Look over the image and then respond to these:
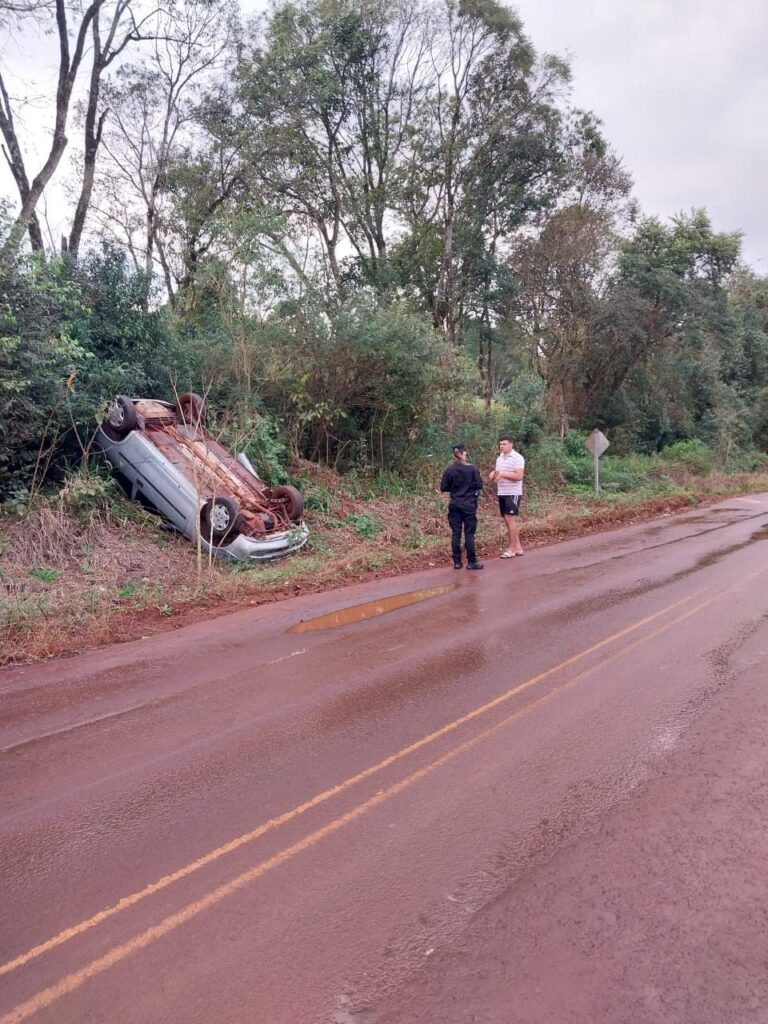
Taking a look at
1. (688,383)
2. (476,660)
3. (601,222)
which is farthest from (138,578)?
(688,383)

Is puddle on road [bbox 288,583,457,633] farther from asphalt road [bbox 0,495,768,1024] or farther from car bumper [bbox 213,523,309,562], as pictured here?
car bumper [bbox 213,523,309,562]

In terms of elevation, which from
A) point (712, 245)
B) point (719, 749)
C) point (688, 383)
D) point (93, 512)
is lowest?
point (719, 749)

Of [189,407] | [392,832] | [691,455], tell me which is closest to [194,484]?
[189,407]

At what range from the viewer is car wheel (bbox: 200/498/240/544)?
1096 centimetres

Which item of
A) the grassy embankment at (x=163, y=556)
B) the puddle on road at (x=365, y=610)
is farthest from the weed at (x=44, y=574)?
the puddle on road at (x=365, y=610)

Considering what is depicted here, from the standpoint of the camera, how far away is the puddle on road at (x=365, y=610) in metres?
7.70

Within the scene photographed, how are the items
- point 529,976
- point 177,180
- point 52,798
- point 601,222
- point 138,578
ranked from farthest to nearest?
point 601,222 → point 177,180 → point 138,578 → point 52,798 → point 529,976

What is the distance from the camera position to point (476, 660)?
618 centimetres

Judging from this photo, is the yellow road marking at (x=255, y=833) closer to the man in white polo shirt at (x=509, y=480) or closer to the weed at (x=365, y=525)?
the man in white polo shirt at (x=509, y=480)

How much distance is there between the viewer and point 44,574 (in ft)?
31.4

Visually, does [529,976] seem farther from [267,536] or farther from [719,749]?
[267,536]

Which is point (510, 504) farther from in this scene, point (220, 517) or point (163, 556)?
point (163, 556)

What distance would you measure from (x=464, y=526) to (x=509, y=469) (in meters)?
1.38

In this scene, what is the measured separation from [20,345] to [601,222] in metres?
24.1
